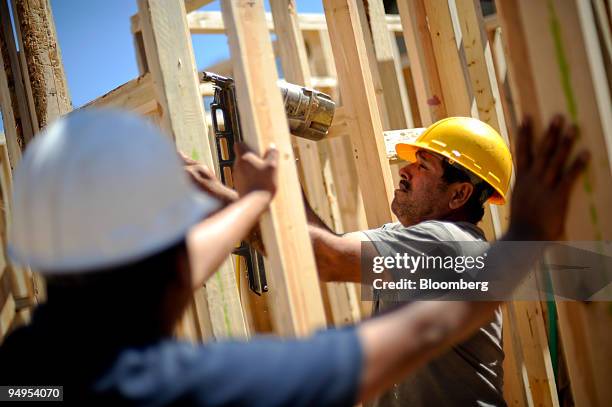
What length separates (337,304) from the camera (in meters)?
4.24

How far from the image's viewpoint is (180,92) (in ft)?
5.62

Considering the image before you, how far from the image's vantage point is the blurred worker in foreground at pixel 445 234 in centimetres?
193

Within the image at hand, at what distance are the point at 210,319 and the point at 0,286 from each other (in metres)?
4.33

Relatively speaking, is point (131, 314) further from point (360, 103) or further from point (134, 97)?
point (360, 103)

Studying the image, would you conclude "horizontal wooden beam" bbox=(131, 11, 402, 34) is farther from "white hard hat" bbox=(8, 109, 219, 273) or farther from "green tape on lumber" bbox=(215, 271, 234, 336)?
"white hard hat" bbox=(8, 109, 219, 273)

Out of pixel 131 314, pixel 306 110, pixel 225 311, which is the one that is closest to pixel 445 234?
pixel 306 110

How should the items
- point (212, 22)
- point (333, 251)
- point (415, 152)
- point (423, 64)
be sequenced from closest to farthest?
point (333, 251) < point (415, 152) < point (423, 64) < point (212, 22)

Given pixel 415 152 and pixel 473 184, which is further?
pixel 415 152

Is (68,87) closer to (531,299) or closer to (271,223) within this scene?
(271,223)

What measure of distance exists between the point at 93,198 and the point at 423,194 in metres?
1.61

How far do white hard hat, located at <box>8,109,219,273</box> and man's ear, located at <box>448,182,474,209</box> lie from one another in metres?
1.51

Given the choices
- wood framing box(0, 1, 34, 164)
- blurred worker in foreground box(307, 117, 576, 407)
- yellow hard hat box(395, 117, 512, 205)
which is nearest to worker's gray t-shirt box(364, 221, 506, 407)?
blurred worker in foreground box(307, 117, 576, 407)

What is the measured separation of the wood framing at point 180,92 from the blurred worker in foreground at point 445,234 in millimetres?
380

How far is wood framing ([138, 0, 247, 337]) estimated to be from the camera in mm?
1672
